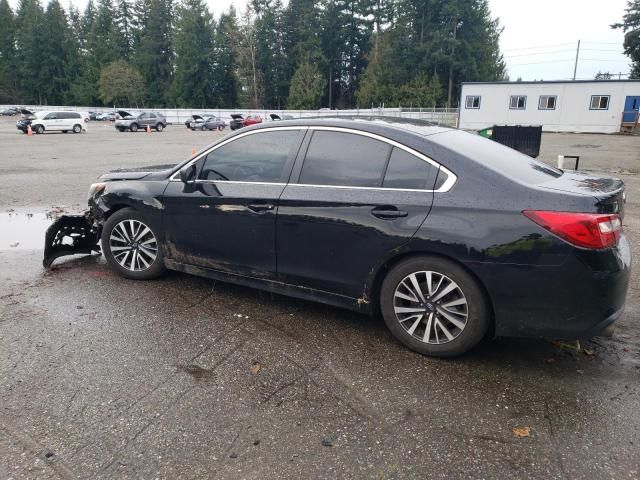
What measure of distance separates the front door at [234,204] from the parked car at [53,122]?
33082mm

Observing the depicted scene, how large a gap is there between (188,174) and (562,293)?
3295mm

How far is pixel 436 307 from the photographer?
11.4 ft

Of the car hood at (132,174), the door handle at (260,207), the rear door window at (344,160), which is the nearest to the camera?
the rear door window at (344,160)

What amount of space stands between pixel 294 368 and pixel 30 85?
345 feet

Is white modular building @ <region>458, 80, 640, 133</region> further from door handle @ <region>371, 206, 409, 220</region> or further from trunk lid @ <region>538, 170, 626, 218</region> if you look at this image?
door handle @ <region>371, 206, 409, 220</region>

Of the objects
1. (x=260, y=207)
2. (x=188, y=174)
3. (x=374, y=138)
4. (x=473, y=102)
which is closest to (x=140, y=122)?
(x=473, y=102)

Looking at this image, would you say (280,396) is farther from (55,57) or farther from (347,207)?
(55,57)

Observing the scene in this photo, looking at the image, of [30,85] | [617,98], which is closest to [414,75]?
[617,98]

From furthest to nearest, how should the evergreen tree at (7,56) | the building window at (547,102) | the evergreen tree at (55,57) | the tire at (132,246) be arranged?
1. the evergreen tree at (7,56)
2. the evergreen tree at (55,57)
3. the building window at (547,102)
4. the tire at (132,246)

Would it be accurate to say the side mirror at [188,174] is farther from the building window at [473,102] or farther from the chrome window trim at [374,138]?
the building window at [473,102]

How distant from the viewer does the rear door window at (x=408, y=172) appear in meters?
3.54

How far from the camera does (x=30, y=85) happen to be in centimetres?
8981

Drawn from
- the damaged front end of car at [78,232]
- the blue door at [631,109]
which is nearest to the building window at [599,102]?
the blue door at [631,109]

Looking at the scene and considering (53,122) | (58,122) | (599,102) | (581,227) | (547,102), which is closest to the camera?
(581,227)
